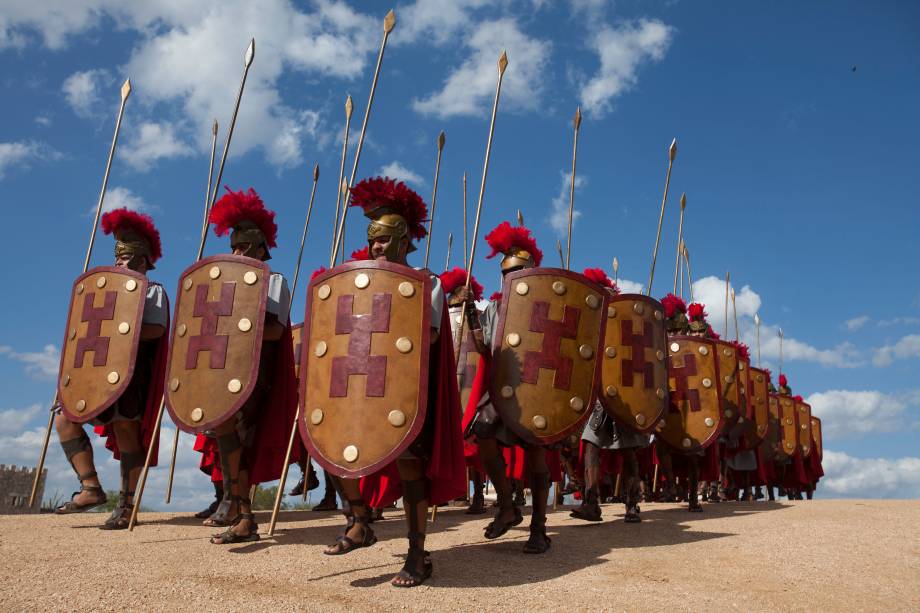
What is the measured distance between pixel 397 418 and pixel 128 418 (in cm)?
299

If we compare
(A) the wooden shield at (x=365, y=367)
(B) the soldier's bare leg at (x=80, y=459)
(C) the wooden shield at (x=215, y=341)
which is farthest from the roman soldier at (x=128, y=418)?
(A) the wooden shield at (x=365, y=367)

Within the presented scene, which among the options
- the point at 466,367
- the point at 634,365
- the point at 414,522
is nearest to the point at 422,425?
the point at 414,522

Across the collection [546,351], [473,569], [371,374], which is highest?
[546,351]

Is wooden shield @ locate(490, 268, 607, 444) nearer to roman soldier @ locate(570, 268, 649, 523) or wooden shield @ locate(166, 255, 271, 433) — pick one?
roman soldier @ locate(570, 268, 649, 523)

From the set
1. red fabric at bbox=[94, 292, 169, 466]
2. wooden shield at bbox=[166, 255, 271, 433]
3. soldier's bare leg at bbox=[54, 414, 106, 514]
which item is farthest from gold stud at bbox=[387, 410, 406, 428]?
soldier's bare leg at bbox=[54, 414, 106, 514]

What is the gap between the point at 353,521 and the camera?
429cm

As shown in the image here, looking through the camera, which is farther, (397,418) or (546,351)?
(546,351)

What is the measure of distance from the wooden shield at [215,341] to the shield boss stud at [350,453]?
1228 mm

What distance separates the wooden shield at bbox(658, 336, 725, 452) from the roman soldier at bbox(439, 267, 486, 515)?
6.44ft

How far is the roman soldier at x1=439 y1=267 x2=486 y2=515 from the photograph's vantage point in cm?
585

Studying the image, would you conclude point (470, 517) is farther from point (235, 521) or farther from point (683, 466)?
point (683, 466)

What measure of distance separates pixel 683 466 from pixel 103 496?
256 inches

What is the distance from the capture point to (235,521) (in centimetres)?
474

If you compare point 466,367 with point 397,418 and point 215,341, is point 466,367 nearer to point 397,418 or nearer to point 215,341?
point 215,341
